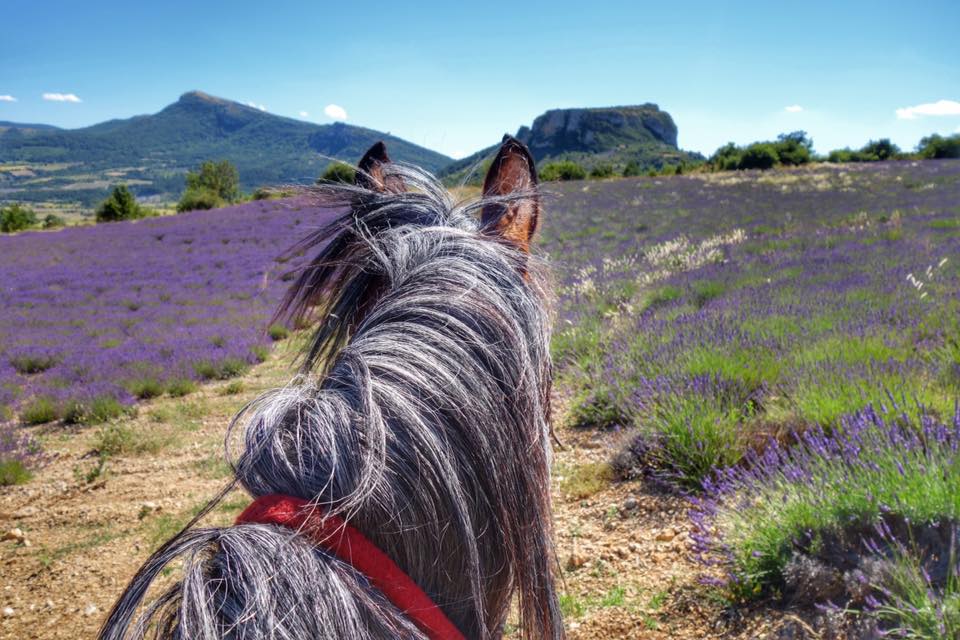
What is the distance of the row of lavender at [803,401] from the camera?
1737 mm

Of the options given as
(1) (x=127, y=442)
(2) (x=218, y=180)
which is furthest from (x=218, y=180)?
(1) (x=127, y=442)

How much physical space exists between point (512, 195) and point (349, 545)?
90 cm

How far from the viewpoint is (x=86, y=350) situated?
8211 millimetres

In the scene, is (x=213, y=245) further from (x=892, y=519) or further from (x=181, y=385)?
(x=892, y=519)

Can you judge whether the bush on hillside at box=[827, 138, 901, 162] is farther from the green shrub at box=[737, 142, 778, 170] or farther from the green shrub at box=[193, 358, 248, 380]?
the green shrub at box=[193, 358, 248, 380]

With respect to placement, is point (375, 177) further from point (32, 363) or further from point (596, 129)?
point (596, 129)

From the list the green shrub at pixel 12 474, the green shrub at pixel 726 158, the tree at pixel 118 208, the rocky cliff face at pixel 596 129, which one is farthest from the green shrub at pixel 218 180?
the rocky cliff face at pixel 596 129

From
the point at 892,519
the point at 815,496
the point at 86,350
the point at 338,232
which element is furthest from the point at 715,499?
the point at 86,350

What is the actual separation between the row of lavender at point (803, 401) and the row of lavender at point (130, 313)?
2053 mm

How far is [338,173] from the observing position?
183cm

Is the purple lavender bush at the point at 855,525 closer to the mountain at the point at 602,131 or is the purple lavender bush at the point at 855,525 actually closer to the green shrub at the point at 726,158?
the green shrub at the point at 726,158

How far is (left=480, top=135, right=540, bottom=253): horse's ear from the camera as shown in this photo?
139 centimetres

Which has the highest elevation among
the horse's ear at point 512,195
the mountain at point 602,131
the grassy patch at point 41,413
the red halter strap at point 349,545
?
the mountain at point 602,131

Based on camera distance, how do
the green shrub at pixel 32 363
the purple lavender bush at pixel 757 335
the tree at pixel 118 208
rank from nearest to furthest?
the purple lavender bush at pixel 757 335 → the green shrub at pixel 32 363 → the tree at pixel 118 208
